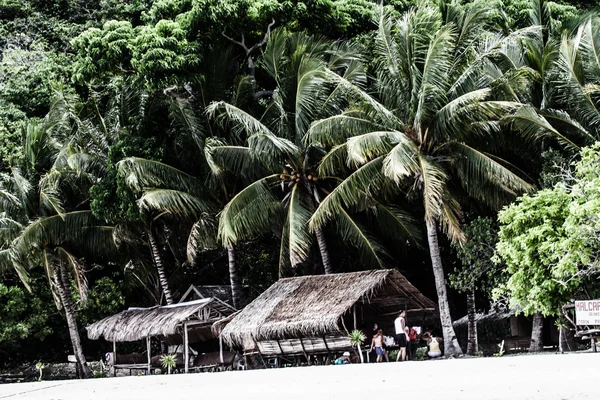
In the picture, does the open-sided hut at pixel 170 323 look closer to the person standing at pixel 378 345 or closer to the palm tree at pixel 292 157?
the palm tree at pixel 292 157

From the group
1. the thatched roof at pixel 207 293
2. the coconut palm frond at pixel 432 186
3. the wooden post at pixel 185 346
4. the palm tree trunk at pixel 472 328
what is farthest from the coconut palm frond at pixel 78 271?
the coconut palm frond at pixel 432 186

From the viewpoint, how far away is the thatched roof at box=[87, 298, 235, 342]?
75.9ft

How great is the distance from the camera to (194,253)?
23.6m

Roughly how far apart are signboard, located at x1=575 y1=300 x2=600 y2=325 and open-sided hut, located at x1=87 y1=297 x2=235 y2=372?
10.9 m

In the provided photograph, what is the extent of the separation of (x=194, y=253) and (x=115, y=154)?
3861 millimetres

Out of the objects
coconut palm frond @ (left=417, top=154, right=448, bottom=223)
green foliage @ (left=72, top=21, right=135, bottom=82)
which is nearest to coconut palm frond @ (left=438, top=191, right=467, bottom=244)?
coconut palm frond @ (left=417, top=154, right=448, bottom=223)

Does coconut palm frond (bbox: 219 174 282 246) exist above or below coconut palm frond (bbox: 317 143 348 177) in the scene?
below

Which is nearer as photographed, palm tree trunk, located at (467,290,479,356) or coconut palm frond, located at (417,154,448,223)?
coconut palm frond, located at (417,154,448,223)

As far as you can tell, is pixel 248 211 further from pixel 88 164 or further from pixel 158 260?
pixel 88 164

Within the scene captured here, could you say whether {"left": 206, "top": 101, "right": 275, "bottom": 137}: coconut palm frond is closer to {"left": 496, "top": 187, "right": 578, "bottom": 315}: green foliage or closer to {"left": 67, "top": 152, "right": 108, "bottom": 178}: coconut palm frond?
{"left": 67, "top": 152, "right": 108, "bottom": 178}: coconut palm frond

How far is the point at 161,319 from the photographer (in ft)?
77.7

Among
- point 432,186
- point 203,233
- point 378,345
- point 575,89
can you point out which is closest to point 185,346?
point 203,233

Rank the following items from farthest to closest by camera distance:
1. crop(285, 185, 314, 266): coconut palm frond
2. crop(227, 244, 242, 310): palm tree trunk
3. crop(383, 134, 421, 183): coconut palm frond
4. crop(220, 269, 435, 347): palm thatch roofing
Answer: crop(227, 244, 242, 310): palm tree trunk < crop(285, 185, 314, 266): coconut palm frond < crop(220, 269, 435, 347): palm thatch roofing < crop(383, 134, 421, 183): coconut palm frond

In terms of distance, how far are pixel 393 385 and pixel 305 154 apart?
11.8 metres
